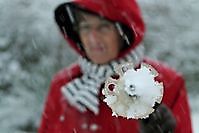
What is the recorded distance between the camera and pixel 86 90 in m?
2.47

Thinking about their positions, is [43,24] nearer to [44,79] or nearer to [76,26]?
[44,79]

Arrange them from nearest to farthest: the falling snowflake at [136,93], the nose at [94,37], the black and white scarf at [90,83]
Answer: the falling snowflake at [136,93], the nose at [94,37], the black and white scarf at [90,83]

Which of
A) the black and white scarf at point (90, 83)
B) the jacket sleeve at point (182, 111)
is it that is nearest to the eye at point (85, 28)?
the black and white scarf at point (90, 83)

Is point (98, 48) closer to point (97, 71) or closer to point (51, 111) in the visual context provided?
point (97, 71)

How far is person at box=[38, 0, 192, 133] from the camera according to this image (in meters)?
2.32

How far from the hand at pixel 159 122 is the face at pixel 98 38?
51 cm

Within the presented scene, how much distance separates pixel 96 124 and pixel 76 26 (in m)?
0.39

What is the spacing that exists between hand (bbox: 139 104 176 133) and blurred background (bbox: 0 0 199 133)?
8.93 ft

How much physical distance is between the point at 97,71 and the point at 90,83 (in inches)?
2.7

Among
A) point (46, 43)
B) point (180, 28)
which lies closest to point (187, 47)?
point (180, 28)

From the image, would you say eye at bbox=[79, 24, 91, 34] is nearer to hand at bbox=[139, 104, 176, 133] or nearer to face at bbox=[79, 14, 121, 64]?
face at bbox=[79, 14, 121, 64]

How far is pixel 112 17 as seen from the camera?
7.61ft

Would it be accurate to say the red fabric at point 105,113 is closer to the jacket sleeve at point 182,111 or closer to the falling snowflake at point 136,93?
the jacket sleeve at point 182,111

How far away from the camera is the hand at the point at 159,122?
1.83 metres
